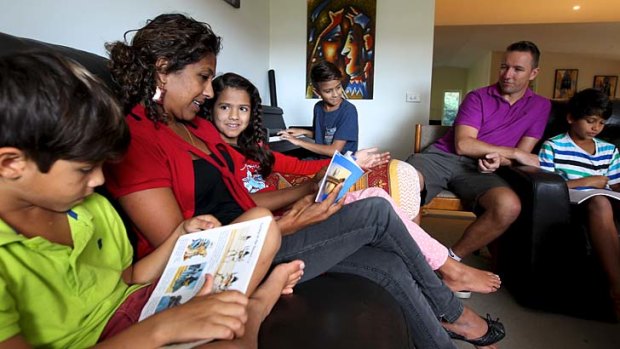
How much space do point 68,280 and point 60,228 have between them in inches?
4.0

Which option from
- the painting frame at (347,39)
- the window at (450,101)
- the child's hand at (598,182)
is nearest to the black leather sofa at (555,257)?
the child's hand at (598,182)

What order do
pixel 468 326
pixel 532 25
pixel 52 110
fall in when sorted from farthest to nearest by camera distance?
1. pixel 532 25
2. pixel 468 326
3. pixel 52 110

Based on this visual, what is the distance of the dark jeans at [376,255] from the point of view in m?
1.00

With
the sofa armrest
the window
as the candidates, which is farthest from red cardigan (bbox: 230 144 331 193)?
the window

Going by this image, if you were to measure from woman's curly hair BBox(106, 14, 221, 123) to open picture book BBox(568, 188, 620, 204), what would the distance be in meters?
1.62

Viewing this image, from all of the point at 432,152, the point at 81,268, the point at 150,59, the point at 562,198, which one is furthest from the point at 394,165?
the point at 81,268

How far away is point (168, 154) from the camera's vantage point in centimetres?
93

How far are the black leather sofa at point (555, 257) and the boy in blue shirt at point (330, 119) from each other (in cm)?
101

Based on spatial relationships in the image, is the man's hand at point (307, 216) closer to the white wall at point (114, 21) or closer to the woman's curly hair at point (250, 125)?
the woman's curly hair at point (250, 125)

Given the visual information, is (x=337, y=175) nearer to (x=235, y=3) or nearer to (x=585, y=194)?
(x=585, y=194)

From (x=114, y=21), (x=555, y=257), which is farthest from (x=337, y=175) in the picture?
(x=114, y=21)

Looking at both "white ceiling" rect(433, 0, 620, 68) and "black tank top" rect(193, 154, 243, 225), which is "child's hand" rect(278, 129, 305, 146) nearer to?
"black tank top" rect(193, 154, 243, 225)

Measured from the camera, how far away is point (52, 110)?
512 millimetres

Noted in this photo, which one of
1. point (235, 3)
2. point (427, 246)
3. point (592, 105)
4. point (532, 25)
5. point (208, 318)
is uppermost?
point (532, 25)
